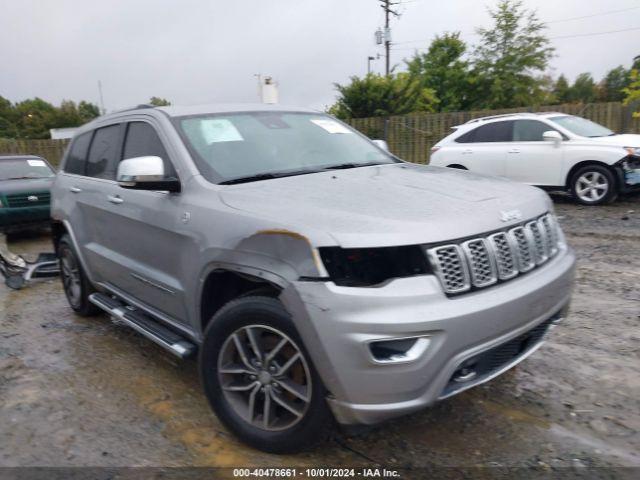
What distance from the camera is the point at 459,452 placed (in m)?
2.65

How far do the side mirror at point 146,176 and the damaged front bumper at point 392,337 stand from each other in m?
1.17

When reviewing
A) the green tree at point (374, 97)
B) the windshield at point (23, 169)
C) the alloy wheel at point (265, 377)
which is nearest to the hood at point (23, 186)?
the windshield at point (23, 169)

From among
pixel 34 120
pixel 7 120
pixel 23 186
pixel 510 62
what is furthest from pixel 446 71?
pixel 7 120

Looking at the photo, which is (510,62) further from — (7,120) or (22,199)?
(7,120)

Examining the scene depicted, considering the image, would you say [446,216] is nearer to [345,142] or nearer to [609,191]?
[345,142]

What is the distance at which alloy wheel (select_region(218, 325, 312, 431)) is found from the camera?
2.45 m

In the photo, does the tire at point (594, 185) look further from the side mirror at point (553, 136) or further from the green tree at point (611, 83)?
the green tree at point (611, 83)

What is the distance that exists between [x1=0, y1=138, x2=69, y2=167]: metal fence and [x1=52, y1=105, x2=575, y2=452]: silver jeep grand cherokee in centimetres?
2084

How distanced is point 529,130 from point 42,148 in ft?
65.8

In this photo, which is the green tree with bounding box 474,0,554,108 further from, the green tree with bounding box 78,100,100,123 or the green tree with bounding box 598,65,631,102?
the green tree with bounding box 78,100,100,123

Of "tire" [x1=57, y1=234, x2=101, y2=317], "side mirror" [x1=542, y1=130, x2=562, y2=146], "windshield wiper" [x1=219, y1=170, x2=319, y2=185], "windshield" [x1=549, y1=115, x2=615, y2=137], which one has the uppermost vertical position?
"windshield" [x1=549, y1=115, x2=615, y2=137]

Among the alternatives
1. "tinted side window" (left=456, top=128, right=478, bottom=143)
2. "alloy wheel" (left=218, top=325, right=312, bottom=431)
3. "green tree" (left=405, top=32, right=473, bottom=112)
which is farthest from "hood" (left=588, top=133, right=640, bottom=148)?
"green tree" (left=405, top=32, right=473, bottom=112)

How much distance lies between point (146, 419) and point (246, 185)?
1.50 metres

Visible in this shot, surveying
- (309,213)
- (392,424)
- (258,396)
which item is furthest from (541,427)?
(309,213)
